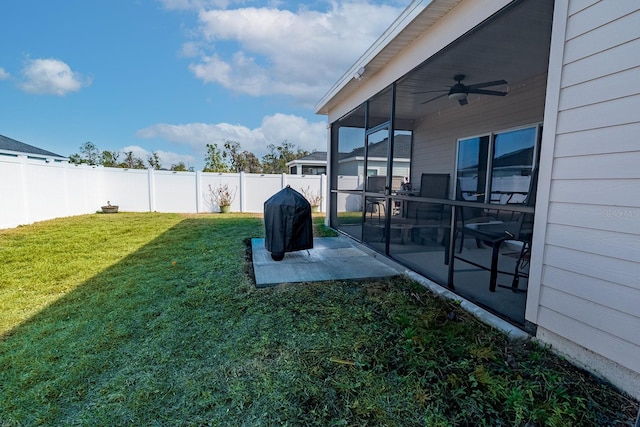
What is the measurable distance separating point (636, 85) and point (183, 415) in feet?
9.49

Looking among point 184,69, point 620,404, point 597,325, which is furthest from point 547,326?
point 184,69

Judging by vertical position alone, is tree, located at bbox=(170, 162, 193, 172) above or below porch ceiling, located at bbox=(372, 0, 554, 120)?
below

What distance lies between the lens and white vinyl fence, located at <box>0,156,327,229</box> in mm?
7070

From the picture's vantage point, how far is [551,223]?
187cm

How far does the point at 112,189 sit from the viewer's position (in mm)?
10820

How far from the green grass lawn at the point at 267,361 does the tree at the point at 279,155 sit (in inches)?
1075

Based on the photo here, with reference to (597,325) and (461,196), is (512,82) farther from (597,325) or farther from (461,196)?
(597,325)

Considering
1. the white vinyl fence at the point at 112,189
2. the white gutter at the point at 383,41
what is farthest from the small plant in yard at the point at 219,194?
the white gutter at the point at 383,41

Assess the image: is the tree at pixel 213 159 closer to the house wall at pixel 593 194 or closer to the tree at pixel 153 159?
the tree at pixel 153 159

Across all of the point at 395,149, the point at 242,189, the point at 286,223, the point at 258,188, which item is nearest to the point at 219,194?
the point at 242,189

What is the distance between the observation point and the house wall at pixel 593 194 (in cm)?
149

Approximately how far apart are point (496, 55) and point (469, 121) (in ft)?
8.40

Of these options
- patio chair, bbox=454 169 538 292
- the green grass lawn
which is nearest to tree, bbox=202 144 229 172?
the green grass lawn

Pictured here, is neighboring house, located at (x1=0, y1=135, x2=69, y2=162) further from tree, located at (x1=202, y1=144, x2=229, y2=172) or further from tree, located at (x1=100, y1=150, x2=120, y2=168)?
tree, located at (x1=202, y1=144, x2=229, y2=172)
